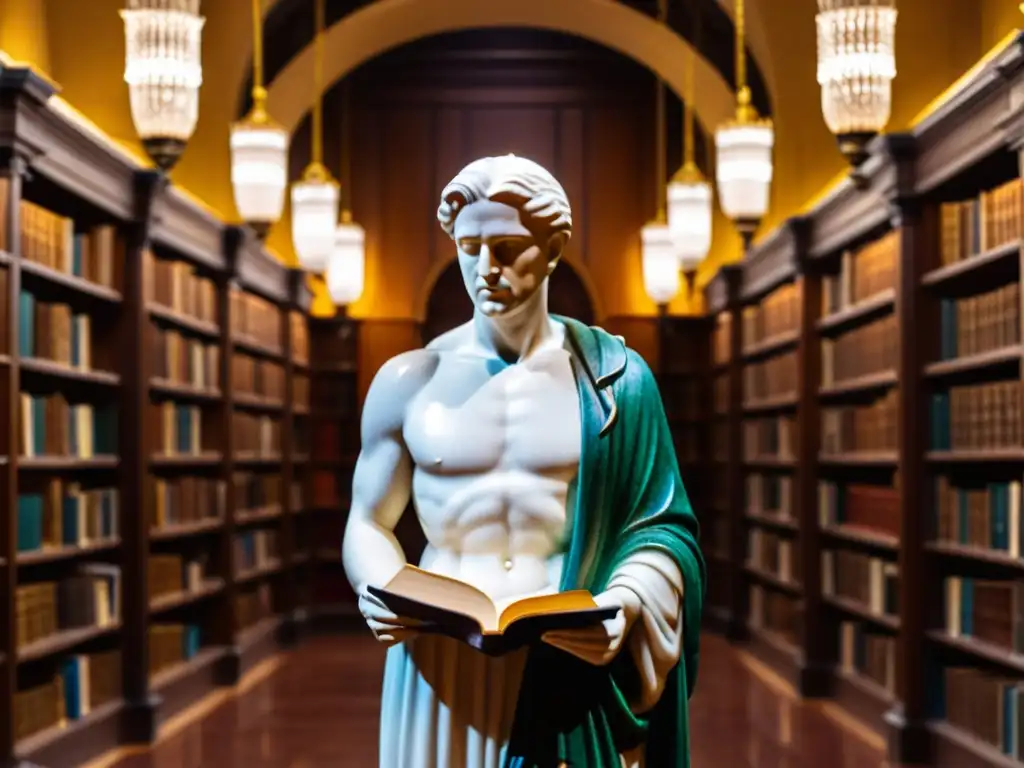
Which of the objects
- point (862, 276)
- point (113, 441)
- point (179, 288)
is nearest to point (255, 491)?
point (179, 288)

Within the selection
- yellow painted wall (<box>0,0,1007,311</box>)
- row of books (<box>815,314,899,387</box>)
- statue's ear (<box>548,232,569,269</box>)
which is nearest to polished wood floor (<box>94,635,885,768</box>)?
row of books (<box>815,314,899,387</box>)

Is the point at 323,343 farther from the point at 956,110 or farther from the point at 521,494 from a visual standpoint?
the point at 521,494

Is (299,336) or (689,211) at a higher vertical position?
(689,211)

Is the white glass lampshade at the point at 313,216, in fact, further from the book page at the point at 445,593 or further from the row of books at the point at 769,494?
the book page at the point at 445,593

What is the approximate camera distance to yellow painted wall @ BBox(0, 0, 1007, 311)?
7.93m

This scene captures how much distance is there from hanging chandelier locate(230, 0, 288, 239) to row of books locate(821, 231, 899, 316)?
2862 mm

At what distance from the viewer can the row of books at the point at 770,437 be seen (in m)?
10.0

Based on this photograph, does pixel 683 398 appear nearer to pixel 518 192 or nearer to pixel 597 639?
pixel 518 192

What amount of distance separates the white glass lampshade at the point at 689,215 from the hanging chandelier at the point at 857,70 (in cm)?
338

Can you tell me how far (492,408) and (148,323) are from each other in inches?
212

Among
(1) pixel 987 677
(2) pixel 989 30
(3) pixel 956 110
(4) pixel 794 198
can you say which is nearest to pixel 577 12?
(4) pixel 794 198

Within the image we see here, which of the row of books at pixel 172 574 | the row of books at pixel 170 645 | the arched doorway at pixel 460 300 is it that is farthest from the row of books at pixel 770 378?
the row of books at pixel 170 645

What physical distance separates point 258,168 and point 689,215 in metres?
2.73

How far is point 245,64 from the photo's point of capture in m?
10.3
